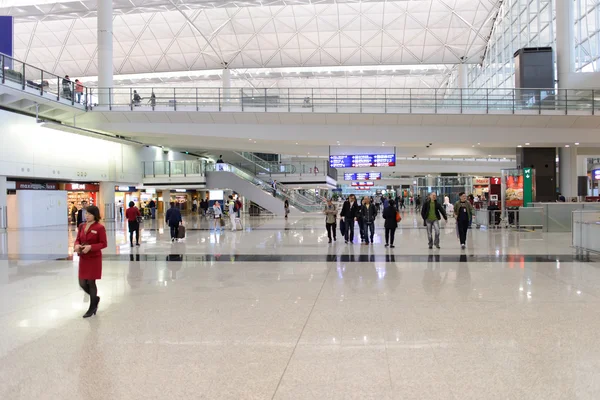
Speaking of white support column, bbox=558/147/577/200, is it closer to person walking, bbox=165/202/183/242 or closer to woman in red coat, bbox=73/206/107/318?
person walking, bbox=165/202/183/242

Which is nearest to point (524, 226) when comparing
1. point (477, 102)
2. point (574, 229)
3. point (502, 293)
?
point (477, 102)

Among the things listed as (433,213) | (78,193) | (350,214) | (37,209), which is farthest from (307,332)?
(78,193)

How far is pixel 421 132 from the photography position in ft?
95.0

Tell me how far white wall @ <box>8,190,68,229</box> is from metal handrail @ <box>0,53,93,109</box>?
6629 mm

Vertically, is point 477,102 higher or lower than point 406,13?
lower

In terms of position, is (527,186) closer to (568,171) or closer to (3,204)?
(568,171)

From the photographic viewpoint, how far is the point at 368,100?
27.5m

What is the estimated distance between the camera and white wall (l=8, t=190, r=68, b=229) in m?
28.5

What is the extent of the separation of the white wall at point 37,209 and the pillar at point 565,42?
32.5 metres

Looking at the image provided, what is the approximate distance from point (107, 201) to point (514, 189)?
2867 cm

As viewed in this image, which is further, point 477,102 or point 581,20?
point 581,20

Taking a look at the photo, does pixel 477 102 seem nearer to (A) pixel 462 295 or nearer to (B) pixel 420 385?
(A) pixel 462 295

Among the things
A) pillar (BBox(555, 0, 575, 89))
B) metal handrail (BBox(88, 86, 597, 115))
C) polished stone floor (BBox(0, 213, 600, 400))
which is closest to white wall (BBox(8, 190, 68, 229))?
metal handrail (BBox(88, 86, 597, 115))

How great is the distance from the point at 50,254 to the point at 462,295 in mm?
12158
